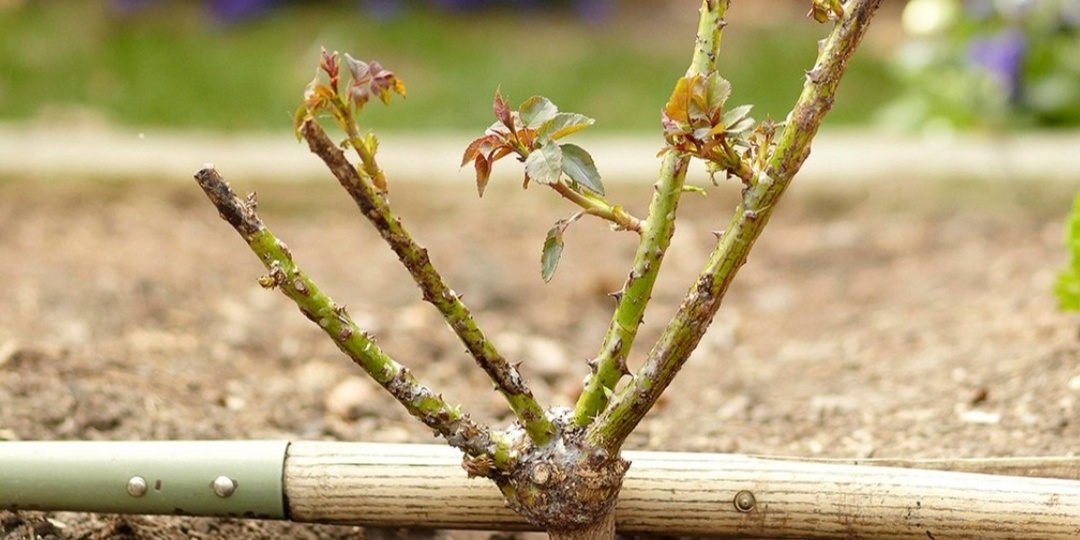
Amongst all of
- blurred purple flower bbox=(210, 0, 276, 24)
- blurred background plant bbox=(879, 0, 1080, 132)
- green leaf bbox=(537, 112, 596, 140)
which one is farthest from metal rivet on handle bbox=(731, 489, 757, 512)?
blurred purple flower bbox=(210, 0, 276, 24)

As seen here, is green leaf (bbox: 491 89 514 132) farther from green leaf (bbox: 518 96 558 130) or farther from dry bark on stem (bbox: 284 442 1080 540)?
dry bark on stem (bbox: 284 442 1080 540)

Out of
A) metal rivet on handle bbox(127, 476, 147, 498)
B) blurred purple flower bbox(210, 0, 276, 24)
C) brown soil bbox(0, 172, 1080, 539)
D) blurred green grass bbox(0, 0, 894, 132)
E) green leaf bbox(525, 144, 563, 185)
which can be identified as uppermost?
blurred purple flower bbox(210, 0, 276, 24)

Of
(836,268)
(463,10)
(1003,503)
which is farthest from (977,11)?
(1003,503)

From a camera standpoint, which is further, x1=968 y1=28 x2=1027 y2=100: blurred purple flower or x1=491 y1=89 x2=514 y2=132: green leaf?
x1=968 y1=28 x2=1027 y2=100: blurred purple flower

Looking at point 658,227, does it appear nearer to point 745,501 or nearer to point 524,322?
point 745,501

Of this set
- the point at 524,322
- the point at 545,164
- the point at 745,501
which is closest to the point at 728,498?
the point at 745,501

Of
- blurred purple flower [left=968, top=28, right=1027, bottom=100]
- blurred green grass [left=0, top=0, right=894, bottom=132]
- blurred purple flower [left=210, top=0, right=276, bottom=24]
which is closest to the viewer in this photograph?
blurred purple flower [left=968, top=28, right=1027, bottom=100]
